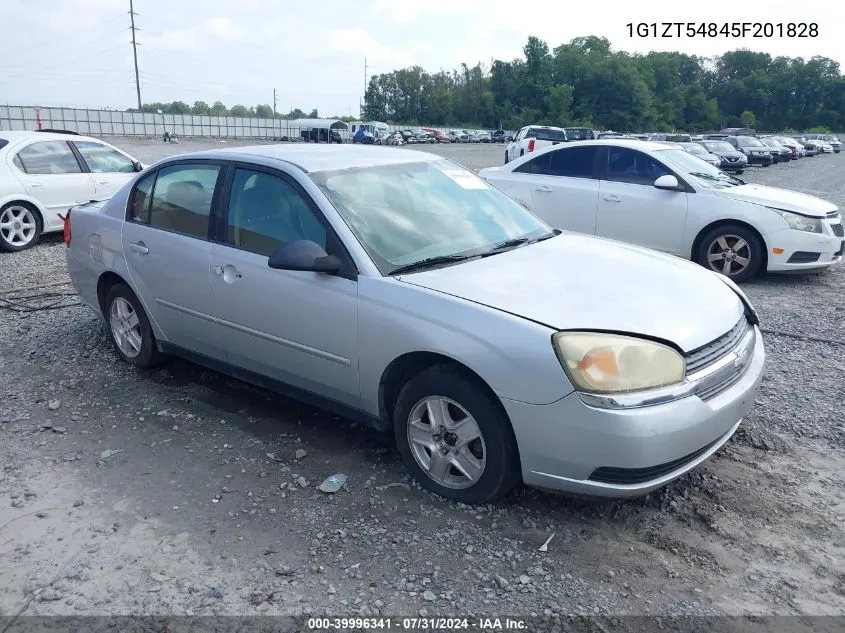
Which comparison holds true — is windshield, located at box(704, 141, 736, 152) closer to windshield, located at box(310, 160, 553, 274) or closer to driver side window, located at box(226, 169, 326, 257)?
windshield, located at box(310, 160, 553, 274)

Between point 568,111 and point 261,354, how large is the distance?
119 m

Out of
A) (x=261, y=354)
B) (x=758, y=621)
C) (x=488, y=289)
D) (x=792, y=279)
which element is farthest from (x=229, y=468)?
(x=792, y=279)

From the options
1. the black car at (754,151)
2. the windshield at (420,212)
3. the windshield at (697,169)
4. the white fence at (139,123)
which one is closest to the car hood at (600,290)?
the windshield at (420,212)

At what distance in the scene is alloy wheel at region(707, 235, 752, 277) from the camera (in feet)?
25.7

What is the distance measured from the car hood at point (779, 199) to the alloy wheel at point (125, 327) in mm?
6203

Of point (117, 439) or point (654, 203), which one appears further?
point (654, 203)

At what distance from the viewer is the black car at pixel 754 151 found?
1426 inches

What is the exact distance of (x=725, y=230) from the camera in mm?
7840

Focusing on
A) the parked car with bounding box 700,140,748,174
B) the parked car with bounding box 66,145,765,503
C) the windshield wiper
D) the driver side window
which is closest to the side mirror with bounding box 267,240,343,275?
the parked car with bounding box 66,145,765,503

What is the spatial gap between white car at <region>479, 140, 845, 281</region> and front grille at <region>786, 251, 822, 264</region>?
1cm

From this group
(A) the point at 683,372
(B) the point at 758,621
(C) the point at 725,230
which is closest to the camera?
(B) the point at 758,621

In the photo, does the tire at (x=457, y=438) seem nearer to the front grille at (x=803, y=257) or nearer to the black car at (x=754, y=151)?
the front grille at (x=803, y=257)

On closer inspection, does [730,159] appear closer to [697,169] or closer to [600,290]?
[697,169]

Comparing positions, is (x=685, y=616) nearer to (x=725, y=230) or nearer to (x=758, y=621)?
(x=758, y=621)
